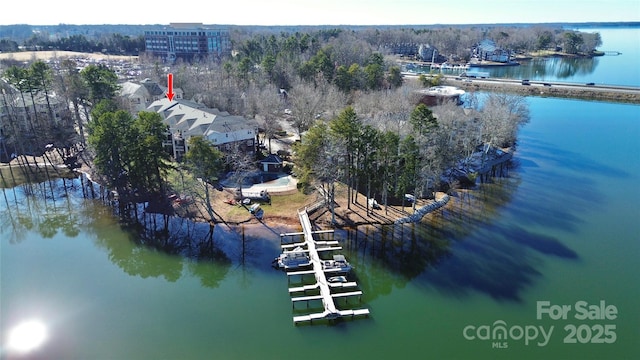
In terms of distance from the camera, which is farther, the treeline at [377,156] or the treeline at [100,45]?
the treeline at [100,45]

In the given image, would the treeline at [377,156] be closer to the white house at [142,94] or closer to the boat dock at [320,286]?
the boat dock at [320,286]

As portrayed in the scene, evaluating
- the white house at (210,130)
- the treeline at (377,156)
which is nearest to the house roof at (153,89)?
the white house at (210,130)

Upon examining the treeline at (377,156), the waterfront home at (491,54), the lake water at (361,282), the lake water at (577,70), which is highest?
the waterfront home at (491,54)

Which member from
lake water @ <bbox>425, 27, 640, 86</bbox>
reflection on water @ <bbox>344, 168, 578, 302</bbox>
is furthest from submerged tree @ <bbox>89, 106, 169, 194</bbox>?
lake water @ <bbox>425, 27, 640, 86</bbox>

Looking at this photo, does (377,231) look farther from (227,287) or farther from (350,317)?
(227,287)

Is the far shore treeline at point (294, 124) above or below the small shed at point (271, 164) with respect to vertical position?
above
